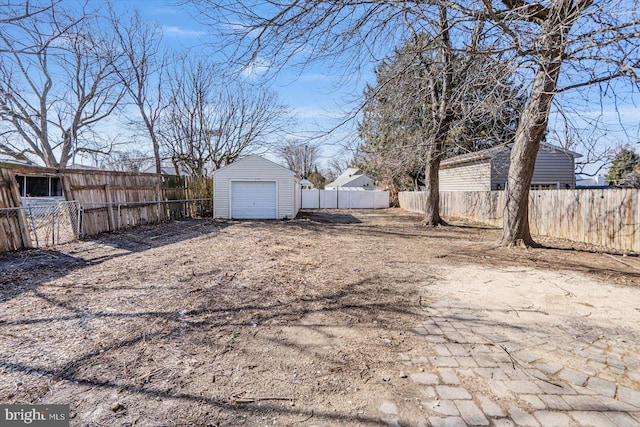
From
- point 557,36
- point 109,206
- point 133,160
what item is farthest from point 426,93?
point 133,160

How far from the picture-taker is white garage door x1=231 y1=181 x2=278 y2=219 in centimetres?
Answer: 1440

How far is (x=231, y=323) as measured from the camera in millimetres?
3045

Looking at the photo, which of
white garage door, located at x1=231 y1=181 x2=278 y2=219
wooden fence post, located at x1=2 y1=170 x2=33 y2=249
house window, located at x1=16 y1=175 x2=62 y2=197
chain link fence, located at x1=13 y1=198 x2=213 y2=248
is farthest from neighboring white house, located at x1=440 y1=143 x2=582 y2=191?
house window, located at x1=16 y1=175 x2=62 y2=197

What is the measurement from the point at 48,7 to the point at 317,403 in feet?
16.9

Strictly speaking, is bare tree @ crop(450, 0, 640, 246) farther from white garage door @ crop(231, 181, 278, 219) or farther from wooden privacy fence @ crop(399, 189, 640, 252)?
white garage door @ crop(231, 181, 278, 219)

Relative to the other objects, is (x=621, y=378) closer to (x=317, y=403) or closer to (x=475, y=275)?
(x=317, y=403)

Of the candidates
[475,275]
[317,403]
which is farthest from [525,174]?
[317,403]

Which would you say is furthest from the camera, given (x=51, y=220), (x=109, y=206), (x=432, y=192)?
(x=432, y=192)

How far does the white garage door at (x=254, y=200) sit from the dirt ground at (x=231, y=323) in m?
7.93

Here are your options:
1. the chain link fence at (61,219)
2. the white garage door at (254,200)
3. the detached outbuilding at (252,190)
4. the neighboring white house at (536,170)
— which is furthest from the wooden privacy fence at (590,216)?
the chain link fence at (61,219)

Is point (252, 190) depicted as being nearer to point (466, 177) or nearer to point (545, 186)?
point (466, 177)

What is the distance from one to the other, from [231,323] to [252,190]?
11841mm

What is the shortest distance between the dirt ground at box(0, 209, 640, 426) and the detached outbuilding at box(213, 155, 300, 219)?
25.8 ft

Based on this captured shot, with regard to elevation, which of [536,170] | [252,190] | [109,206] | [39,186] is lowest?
[109,206]
